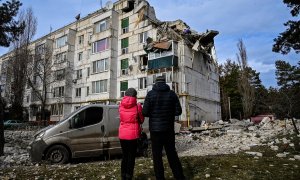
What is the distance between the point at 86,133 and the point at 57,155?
129cm

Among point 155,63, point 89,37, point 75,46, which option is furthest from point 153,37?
point 75,46

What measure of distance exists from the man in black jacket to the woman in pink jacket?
1.54 ft

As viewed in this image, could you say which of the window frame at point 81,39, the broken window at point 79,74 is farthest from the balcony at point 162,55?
the window frame at point 81,39

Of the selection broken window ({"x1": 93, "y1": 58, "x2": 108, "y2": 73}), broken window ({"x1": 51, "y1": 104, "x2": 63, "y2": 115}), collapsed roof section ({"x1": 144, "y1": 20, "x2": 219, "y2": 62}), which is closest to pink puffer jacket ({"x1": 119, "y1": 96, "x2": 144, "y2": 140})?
collapsed roof section ({"x1": 144, "y1": 20, "x2": 219, "y2": 62})

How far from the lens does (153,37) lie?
36062mm

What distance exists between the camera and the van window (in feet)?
35.2

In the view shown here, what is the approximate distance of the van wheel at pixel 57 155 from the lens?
1031 cm

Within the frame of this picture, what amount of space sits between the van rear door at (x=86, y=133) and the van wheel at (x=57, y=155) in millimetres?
301

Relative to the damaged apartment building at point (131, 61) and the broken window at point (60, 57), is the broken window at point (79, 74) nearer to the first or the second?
the damaged apartment building at point (131, 61)

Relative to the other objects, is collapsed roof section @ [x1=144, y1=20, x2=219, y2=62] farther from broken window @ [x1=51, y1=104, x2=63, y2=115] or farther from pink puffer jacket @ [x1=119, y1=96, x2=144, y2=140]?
pink puffer jacket @ [x1=119, y1=96, x2=144, y2=140]

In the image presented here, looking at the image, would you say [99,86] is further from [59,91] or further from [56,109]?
[56,109]

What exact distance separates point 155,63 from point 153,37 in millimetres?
3842

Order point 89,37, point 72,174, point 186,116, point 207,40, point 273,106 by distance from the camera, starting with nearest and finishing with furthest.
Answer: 1. point 72,174
2. point 273,106
3. point 186,116
4. point 207,40
5. point 89,37

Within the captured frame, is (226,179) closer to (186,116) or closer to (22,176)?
(22,176)
